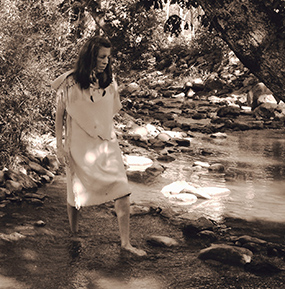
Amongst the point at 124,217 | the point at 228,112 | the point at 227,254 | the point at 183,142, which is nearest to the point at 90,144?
the point at 124,217

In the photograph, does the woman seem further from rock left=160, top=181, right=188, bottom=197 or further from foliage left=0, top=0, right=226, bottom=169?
rock left=160, top=181, right=188, bottom=197

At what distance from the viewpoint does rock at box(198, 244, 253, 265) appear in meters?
3.94

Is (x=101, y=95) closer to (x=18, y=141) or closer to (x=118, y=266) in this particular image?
(x=118, y=266)

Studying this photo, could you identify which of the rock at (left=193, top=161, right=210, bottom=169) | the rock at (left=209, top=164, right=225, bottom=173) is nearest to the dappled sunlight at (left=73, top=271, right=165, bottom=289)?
the rock at (left=209, top=164, right=225, bottom=173)

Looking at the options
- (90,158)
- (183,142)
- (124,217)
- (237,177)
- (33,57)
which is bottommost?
(237,177)

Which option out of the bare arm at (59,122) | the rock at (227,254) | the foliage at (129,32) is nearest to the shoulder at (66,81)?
the bare arm at (59,122)

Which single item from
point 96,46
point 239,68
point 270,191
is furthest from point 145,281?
point 239,68

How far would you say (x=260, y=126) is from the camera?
1248 cm

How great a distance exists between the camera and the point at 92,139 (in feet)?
13.5

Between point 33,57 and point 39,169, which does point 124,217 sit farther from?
point 33,57

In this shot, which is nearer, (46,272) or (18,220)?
(46,272)

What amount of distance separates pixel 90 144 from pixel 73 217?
0.75 meters

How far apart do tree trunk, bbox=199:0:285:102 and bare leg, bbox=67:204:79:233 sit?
1945 mm

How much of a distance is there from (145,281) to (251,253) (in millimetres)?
999
